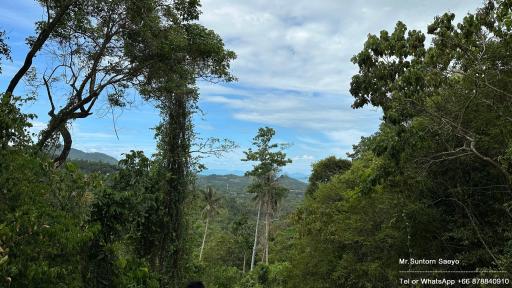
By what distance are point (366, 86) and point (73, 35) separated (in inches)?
260

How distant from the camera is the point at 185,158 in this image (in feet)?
36.4

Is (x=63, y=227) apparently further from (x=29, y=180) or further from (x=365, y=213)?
(x=365, y=213)

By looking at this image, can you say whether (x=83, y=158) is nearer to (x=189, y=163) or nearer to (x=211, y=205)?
(x=211, y=205)

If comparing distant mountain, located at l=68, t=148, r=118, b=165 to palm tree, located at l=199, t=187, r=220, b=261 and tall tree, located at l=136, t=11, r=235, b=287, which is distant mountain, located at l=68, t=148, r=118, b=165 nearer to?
tall tree, located at l=136, t=11, r=235, b=287

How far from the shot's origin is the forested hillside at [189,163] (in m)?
5.97

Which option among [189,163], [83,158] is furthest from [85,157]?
[189,163]

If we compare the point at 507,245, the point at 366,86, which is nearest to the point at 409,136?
the point at 366,86

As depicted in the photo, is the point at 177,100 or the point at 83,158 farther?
the point at 83,158

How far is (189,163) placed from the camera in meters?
11.2

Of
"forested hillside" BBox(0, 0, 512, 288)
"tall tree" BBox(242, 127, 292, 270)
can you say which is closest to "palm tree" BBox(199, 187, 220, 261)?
"tall tree" BBox(242, 127, 292, 270)

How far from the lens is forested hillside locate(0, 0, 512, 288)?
5969mm

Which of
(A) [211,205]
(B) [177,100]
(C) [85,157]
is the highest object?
(C) [85,157]

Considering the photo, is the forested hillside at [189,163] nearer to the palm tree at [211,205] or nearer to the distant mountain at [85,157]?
the distant mountain at [85,157]

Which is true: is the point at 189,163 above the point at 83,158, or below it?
below
